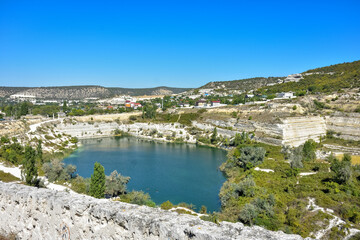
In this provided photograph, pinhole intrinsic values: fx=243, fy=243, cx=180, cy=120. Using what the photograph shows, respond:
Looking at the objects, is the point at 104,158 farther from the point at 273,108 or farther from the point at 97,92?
the point at 97,92

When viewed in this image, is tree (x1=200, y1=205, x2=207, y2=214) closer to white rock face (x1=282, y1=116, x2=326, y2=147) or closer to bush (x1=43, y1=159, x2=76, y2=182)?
bush (x1=43, y1=159, x2=76, y2=182)

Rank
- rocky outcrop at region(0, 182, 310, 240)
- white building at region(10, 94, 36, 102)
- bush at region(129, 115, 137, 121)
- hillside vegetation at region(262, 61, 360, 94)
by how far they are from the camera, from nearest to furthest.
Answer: rocky outcrop at region(0, 182, 310, 240)
hillside vegetation at region(262, 61, 360, 94)
bush at region(129, 115, 137, 121)
white building at region(10, 94, 36, 102)

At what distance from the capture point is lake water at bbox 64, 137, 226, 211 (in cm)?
2272

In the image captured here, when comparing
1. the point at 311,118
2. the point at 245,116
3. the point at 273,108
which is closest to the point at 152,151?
the point at 245,116

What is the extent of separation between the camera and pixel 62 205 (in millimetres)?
7523

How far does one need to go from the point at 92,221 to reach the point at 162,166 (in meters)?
25.7

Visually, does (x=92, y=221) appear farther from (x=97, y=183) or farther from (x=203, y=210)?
(x=203, y=210)

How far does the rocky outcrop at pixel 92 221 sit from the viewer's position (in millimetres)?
6219

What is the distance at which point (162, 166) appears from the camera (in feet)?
107

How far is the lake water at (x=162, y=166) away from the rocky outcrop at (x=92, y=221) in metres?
13.3

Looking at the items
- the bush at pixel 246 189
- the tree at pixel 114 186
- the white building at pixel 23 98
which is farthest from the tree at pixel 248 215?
the white building at pixel 23 98

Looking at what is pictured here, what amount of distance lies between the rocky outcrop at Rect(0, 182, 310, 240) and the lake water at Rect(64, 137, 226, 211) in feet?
43.5

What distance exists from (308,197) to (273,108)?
1316 inches

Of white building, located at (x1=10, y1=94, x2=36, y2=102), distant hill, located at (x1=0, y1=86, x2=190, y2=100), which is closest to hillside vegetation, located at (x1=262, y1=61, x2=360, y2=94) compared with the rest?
distant hill, located at (x1=0, y1=86, x2=190, y2=100)
